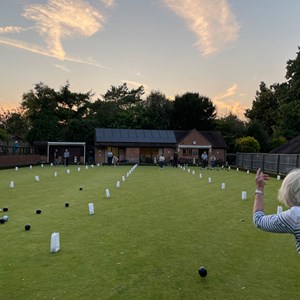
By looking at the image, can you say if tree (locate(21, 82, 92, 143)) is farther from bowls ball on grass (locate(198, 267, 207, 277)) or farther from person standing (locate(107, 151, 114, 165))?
bowls ball on grass (locate(198, 267, 207, 277))

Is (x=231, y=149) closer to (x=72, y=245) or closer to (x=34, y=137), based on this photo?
(x=34, y=137)

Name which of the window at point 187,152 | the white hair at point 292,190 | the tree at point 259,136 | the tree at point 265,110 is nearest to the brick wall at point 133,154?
the window at point 187,152

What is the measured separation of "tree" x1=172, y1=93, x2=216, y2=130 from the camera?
213ft

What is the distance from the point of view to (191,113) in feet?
214

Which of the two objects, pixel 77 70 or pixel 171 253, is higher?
pixel 77 70

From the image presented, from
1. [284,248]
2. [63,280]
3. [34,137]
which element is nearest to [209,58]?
[284,248]

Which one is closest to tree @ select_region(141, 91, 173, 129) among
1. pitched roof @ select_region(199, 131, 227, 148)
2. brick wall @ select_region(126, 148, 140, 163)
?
pitched roof @ select_region(199, 131, 227, 148)

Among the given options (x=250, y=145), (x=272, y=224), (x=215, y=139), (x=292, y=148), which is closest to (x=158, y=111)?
(x=215, y=139)

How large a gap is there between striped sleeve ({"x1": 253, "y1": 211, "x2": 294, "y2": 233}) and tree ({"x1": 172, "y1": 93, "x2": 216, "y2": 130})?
205 feet

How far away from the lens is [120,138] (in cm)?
5281

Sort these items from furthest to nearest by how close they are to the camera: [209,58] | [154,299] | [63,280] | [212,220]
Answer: [209,58]
[212,220]
[63,280]
[154,299]

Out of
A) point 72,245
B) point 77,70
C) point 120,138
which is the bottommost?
point 72,245

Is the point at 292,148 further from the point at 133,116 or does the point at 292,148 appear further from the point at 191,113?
the point at 133,116

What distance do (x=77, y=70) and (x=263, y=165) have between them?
19.9m
